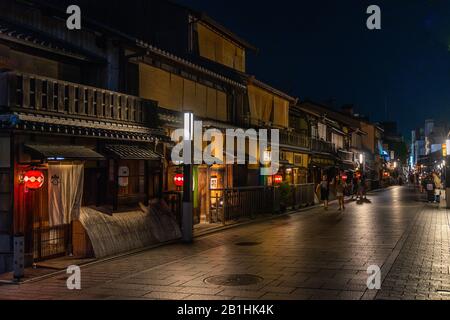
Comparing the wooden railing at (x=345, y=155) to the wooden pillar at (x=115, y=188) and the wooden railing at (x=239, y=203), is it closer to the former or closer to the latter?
the wooden railing at (x=239, y=203)

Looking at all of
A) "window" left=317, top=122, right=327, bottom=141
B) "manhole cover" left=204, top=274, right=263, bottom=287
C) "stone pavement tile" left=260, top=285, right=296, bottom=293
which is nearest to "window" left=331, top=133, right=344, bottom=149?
"window" left=317, top=122, right=327, bottom=141

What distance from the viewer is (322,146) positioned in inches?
1820

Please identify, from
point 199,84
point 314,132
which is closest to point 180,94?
point 199,84

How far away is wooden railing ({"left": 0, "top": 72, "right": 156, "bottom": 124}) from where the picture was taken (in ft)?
39.5

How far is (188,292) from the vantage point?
32.8ft

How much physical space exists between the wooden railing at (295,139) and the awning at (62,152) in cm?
2065

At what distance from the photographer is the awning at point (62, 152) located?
12.4 metres

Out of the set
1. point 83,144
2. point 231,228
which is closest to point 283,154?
point 231,228

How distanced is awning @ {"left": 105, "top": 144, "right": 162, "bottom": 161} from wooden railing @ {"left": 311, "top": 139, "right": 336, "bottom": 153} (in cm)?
2692

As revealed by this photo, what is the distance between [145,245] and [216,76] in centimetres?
1068

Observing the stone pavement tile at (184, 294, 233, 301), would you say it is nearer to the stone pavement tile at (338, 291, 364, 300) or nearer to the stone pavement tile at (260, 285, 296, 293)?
the stone pavement tile at (260, 285, 296, 293)

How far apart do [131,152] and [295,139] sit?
22.4 m

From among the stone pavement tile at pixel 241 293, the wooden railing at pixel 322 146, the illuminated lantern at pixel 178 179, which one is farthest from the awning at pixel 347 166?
the stone pavement tile at pixel 241 293
